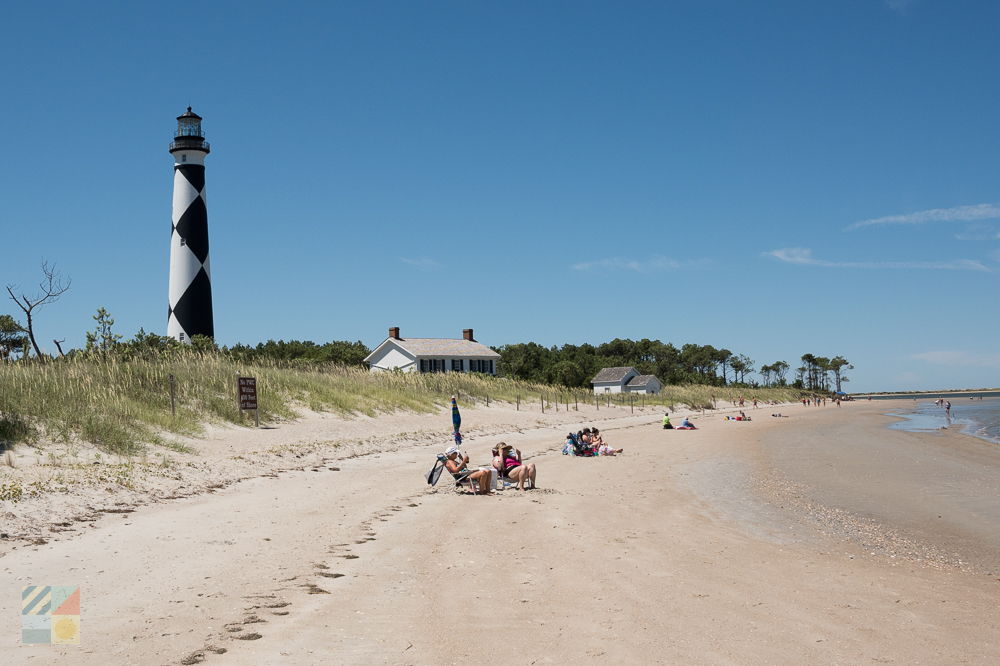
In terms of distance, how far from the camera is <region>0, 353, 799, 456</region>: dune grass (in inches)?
496

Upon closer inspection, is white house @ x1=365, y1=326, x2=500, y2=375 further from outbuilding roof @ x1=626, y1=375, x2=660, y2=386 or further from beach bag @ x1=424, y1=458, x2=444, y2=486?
beach bag @ x1=424, y1=458, x2=444, y2=486

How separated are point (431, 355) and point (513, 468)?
41.8 meters

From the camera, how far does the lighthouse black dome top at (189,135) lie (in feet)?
115

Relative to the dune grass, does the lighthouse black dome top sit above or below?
above

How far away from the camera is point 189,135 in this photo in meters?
35.4

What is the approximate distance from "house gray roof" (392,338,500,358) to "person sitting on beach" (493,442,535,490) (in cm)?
4091

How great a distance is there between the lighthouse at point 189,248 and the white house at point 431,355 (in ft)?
68.6

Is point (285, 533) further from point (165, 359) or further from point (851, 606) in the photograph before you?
point (165, 359)

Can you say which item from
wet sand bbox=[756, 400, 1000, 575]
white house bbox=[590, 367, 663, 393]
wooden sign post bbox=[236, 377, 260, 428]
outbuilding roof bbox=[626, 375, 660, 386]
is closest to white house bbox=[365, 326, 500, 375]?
white house bbox=[590, 367, 663, 393]

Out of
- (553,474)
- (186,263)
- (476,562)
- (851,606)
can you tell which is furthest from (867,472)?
(186,263)

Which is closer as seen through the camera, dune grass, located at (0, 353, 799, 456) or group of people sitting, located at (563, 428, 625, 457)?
dune grass, located at (0, 353, 799, 456)

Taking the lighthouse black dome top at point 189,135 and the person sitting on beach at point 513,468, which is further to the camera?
the lighthouse black dome top at point 189,135

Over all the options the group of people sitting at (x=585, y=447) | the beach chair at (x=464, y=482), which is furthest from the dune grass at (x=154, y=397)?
the group of people sitting at (x=585, y=447)

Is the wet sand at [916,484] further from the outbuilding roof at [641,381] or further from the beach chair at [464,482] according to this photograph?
the outbuilding roof at [641,381]
